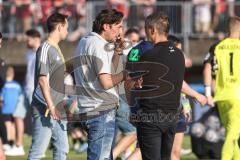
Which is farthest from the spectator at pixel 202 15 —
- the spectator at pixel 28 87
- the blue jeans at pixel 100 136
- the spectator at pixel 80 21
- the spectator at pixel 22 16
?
the blue jeans at pixel 100 136

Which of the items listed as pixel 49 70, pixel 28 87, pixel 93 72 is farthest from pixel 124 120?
pixel 93 72

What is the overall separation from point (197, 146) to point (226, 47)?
388 centimetres

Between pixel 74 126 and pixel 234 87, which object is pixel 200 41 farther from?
pixel 234 87

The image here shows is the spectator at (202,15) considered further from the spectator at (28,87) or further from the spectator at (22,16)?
the spectator at (28,87)

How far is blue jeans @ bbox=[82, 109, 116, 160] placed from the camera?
37.0 feet

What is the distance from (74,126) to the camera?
Answer: 1941 cm

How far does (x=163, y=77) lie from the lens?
35.3 ft

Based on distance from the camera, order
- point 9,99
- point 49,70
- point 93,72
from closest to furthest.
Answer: point 93,72 < point 49,70 < point 9,99

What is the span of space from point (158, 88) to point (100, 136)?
989mm

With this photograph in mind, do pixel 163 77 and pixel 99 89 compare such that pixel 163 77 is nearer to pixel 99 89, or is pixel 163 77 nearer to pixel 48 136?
pixel 99 89

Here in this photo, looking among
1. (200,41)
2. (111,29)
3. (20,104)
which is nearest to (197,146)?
(20,104)

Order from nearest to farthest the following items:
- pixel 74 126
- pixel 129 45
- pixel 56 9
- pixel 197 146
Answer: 1. pixel 129 45
2. pixel 197 146
3. pixel 74 126
4. pixel 56 9

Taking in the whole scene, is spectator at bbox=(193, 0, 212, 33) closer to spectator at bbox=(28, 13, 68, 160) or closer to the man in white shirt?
spectator at bbox=(28, 13, 68, 160)

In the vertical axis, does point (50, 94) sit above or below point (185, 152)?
above
